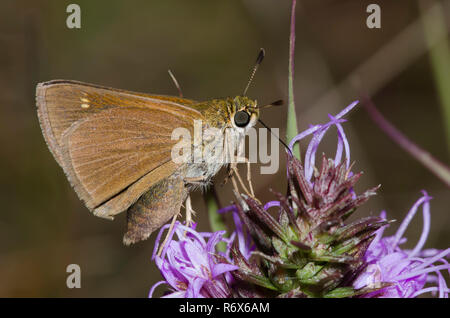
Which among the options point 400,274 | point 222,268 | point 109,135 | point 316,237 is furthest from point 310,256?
point 109,135

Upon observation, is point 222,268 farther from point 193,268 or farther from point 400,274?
point 400,274

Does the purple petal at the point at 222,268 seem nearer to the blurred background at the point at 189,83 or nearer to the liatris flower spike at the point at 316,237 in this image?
the liatris flower spike at the point at 316,237

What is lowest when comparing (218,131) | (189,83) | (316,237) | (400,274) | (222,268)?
(400,274)

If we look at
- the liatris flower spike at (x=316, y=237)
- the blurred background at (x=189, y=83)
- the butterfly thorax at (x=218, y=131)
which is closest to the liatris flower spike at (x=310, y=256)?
the liatris flower spike at (x=316, y=237)

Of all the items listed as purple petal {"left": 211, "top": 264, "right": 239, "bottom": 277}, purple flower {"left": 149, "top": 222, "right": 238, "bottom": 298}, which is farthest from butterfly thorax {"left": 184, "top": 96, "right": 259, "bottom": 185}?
purple petal {"left": 211, "top": 264, "right": 239, "bottom": 277}

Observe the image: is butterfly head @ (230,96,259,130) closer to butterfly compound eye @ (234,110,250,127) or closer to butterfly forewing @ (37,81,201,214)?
butterfly compound eye @ (234,110,250,127)

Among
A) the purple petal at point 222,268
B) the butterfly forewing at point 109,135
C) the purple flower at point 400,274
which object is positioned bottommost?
the purple flower at point 400,274
